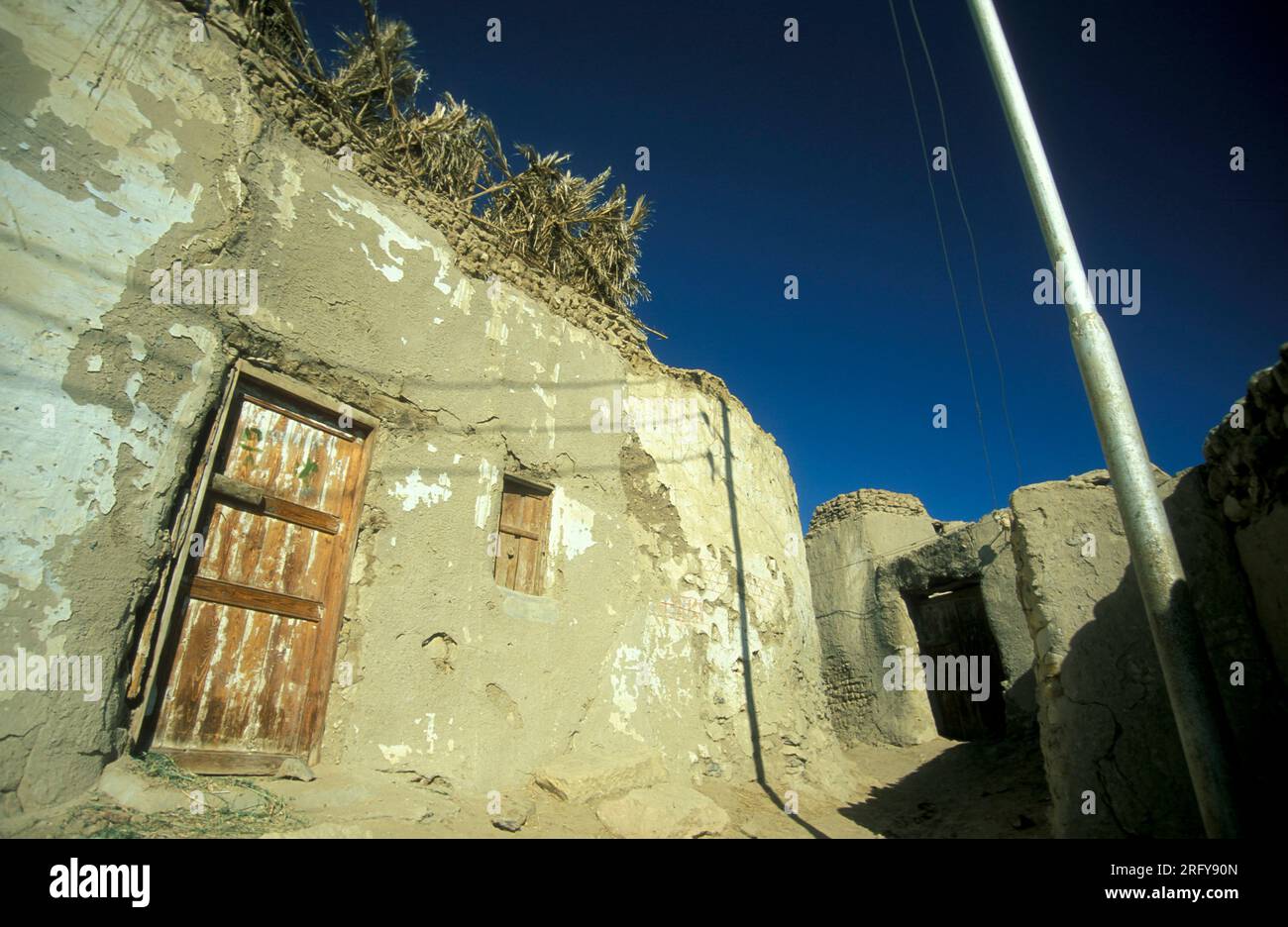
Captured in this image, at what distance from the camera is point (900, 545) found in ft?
38.8

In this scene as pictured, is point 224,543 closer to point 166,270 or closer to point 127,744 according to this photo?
point 127,744

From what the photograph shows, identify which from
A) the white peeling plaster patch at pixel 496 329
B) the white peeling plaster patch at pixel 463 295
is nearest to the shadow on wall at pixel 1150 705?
the white peeling plaster patch at pixel 496 329

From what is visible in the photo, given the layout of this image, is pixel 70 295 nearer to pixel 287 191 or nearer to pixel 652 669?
pixel 287 191

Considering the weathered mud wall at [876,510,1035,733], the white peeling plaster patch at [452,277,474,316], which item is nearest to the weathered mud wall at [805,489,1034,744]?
the weathered mud wall at [876,510,1035,733]

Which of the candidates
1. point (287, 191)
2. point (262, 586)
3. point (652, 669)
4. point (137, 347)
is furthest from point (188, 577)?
point (652, 669)

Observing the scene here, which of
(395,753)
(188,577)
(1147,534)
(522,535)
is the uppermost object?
(522,535)

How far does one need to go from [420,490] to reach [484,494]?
20.2 inches

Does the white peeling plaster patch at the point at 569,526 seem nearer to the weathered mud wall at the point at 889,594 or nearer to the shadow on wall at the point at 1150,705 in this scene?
the shadow on wall at the point at 1150,705

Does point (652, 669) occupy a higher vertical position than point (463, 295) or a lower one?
lower

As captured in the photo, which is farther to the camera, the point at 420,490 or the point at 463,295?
the point at 463,295

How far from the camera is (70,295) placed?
337 centimetres
